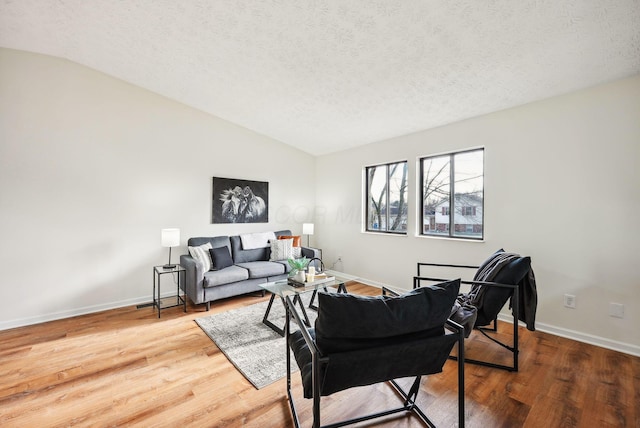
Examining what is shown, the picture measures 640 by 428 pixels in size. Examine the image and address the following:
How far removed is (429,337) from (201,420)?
1493mm

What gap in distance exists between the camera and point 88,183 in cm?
354

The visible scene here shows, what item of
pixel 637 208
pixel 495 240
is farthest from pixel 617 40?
pixel 495 240

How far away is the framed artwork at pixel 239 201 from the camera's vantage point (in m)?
4.64

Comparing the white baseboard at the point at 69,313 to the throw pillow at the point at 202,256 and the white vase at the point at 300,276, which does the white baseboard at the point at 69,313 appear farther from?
the white vase at the point at 300,276

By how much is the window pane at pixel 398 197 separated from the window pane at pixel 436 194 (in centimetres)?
34

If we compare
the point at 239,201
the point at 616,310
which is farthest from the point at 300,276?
the point at 616,310

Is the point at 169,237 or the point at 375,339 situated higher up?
the point at 169,237

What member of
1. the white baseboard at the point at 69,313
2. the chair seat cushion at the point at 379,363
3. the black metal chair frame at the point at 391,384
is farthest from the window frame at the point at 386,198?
the white baseboard at the point at 69,313

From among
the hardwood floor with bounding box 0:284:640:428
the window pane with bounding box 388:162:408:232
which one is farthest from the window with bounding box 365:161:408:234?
the hardwood floor with bounding box 0:284:640:428

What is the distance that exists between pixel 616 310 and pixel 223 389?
3584 millimetres

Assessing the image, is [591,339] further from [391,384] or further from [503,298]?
[391,384]

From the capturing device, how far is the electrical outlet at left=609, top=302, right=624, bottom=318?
265 cm

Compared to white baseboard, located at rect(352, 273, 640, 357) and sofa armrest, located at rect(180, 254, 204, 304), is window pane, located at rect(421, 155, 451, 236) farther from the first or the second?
sofa armrest, located at rect(180, 254, 204, 304)

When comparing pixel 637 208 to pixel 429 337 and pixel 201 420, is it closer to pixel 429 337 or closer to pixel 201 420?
pixel 429 337
